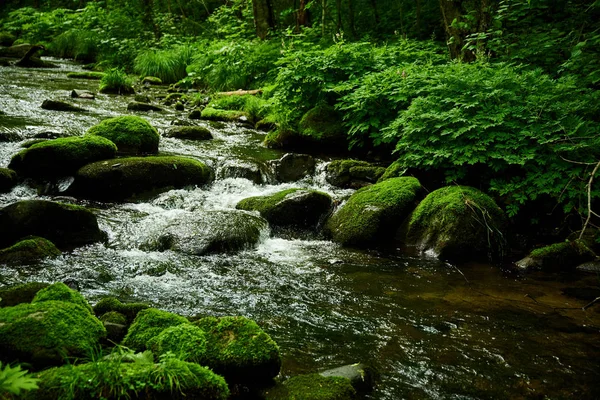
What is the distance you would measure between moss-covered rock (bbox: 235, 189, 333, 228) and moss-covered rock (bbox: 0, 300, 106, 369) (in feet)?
14.3

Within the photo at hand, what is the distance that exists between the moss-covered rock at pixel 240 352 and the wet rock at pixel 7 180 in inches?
224

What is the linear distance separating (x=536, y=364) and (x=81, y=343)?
11.4ft

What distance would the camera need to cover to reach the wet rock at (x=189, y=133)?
35.9 feet

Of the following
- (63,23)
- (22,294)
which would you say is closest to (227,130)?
(22,294)

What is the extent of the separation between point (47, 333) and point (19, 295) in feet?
3.31

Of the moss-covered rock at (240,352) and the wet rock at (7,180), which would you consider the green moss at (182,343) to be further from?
the wet rock at (7,180)

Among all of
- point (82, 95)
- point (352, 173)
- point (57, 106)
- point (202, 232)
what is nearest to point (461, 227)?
point (352, 173)

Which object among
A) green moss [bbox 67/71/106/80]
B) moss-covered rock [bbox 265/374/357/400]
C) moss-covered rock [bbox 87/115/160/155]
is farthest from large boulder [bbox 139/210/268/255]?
green moss [bbox 67/71/106/80]

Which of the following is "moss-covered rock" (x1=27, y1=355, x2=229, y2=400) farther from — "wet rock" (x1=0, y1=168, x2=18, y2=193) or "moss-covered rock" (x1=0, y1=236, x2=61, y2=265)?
"wet rock" (x1=0, y1=168, x2=18, y2=193)

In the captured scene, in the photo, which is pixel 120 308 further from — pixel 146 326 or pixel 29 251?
pixel 29 251

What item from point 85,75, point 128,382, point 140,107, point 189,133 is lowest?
point 128,382

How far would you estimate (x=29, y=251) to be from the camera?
557 cm

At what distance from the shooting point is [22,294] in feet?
12.1

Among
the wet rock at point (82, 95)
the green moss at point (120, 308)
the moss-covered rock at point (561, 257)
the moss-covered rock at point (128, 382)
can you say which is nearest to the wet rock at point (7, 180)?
the green moss at point (120, 308)
